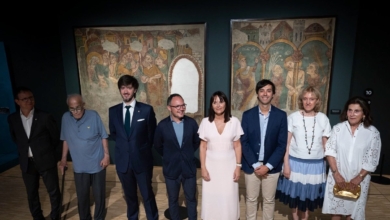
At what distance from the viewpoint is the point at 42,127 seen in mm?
2598

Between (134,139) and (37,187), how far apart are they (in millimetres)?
1373

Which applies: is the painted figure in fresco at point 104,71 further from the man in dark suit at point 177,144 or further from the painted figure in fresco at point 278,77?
the painted figure in fresco at point 278,77

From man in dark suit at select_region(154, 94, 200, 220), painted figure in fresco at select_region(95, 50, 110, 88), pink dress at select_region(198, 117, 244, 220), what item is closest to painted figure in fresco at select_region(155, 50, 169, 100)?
painted figure in fresco at select_region(95, 50, 110, 88)

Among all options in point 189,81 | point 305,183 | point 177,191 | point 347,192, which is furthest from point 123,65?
point 347,192

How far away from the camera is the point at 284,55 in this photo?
3846 mm

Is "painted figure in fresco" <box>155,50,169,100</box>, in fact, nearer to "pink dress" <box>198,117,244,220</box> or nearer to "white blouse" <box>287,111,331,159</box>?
"pink dress" <box>198,117,244,220</box>

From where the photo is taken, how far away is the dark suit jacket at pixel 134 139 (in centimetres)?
252

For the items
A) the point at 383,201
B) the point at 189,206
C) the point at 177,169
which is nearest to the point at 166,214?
the point at 189,206

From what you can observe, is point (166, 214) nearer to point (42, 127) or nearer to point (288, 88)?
point (42, 127)

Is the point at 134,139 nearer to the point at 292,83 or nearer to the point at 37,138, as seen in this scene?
A: the point at 37,138

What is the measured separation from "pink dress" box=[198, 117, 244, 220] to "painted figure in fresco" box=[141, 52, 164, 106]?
2.00 m

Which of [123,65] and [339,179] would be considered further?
[123,65]

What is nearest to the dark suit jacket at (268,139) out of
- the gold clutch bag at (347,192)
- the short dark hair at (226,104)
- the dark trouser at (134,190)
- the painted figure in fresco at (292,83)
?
the short dark hair at (226,104)

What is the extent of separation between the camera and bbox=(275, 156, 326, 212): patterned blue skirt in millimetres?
2404
